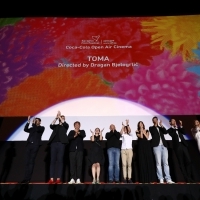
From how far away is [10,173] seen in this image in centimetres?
554

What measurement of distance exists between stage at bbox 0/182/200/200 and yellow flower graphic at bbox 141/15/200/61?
268cm

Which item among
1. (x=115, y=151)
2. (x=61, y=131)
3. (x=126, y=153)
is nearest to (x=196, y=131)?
(x=126, y=153)

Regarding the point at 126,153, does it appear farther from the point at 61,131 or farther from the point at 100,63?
the point at 100,63

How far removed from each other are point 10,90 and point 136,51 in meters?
2.61

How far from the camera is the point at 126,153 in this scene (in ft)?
16.5

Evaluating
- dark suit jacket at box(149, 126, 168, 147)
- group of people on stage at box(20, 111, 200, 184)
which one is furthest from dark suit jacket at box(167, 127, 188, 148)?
dark suit jacket at box(149, 126, 168, 147)

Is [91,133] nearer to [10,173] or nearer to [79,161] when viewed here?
[79,161]

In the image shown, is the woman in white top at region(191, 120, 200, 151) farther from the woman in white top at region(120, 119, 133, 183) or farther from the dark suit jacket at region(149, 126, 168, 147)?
the woman in white top at region(120, 119, 133, 183)

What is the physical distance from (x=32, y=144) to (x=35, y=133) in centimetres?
19

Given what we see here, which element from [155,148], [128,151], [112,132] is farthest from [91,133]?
[155,148]

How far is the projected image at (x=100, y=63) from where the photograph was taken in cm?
575

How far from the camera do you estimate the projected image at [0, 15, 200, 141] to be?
226 inches

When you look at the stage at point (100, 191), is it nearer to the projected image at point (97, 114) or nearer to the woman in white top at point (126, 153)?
the woman in white top at point (126, 153)

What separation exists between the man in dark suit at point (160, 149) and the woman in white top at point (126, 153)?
38 centimetres
